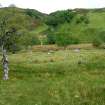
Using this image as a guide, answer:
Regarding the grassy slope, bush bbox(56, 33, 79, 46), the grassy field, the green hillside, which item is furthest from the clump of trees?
the grassy field

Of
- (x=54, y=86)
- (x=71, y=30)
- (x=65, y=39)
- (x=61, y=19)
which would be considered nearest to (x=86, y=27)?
(x=71, y=30)

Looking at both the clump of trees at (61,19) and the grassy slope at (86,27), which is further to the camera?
the clump of trees at (61,19)

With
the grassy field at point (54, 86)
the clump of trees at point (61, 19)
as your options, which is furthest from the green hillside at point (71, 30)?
the grassy field at point (54, 86)

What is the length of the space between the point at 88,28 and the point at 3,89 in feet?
407

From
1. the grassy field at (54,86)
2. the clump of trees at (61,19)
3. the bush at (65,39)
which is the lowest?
the bush at (65,39)

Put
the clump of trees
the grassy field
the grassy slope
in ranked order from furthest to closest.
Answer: the clump of trees → the grassy slope → the grassy field

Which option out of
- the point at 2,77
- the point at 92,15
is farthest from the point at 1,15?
the point at 92,15

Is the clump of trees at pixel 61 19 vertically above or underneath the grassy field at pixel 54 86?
above

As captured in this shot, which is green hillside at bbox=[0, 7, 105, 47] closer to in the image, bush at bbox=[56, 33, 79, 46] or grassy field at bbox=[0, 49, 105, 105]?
bush at bbox=[56, 33, 79, 46]

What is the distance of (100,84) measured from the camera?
4059cm

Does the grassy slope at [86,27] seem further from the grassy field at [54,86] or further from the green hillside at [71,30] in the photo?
the grassy field at [54,86]

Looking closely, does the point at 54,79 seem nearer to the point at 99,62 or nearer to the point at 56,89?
the point at 56,89

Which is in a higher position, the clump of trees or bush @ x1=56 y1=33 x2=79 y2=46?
the clump of trees

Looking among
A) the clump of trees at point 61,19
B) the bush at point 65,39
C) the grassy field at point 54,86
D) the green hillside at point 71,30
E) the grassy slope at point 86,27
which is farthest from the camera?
the clump of trees at point 61,19
